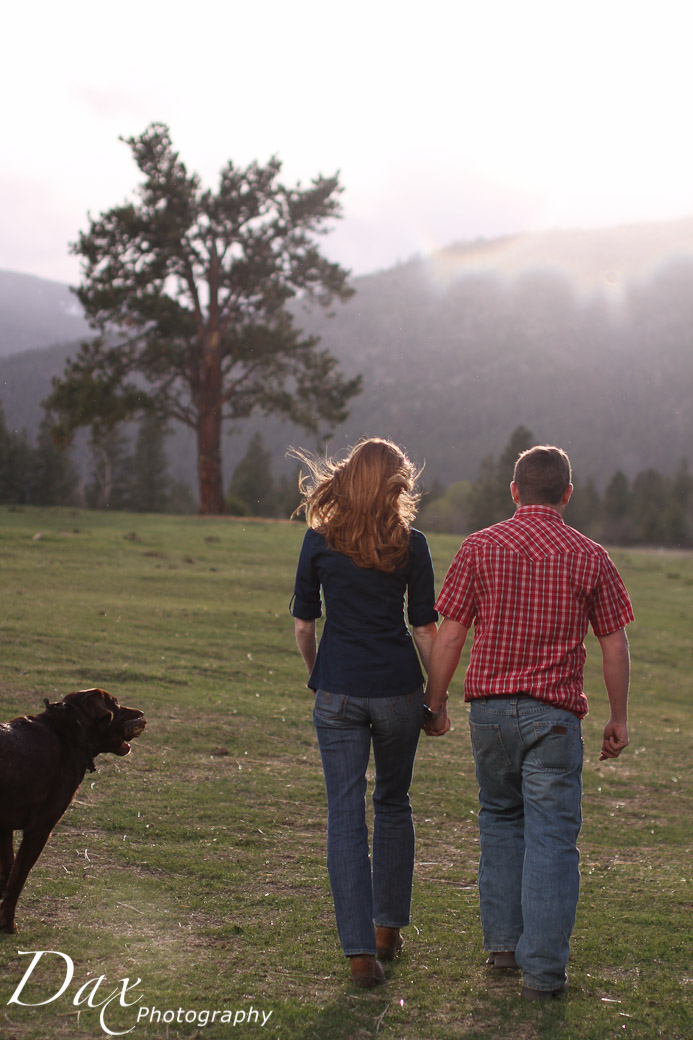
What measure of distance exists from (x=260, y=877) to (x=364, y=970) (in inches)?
56.8

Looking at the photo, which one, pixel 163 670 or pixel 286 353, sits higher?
pixel 286 353

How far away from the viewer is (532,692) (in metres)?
3.95

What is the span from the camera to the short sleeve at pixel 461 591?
4.15 metres

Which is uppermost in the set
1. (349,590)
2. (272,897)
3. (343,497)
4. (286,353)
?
(286,353)

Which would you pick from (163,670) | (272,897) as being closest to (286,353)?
(163,670)

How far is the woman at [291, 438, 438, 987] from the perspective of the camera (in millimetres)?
3992

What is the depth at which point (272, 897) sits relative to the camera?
16.4ft

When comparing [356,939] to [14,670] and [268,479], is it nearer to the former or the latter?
[14,670]

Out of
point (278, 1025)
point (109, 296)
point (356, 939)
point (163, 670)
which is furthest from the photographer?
point (109, 296)

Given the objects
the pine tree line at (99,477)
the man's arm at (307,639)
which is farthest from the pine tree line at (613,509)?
the man's arm at (307,639)

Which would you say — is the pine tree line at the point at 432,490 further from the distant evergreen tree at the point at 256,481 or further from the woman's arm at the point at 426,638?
the woman's arm at the point at 426,638

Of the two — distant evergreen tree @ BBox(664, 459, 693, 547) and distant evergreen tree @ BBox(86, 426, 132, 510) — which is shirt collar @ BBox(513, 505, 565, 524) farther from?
distant evergreen tree @ BBox(86, 426, 132, 510)

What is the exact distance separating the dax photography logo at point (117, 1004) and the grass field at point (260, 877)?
11 millimetres

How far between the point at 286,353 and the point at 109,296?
7074mm
